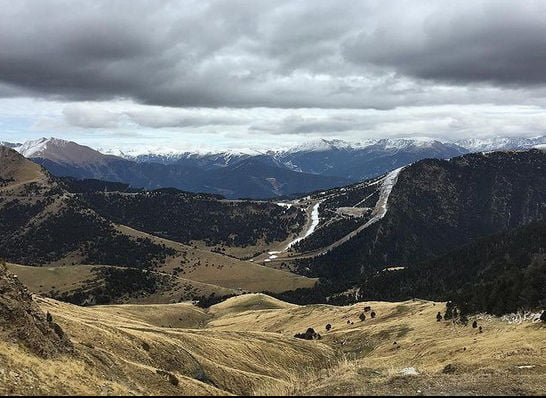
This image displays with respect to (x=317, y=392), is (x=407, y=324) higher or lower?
lower

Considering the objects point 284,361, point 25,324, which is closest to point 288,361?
point 284,361

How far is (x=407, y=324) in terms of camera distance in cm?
9881

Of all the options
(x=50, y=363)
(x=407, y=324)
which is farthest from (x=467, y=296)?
(x=50, y=363)

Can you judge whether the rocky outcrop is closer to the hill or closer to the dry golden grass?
the hill

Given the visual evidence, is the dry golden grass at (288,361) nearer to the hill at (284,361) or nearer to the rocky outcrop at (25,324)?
the hill at (284,361)

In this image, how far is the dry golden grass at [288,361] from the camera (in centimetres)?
3114

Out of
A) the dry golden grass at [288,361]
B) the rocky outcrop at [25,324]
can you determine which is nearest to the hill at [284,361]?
the dry golden grass at [288,361]

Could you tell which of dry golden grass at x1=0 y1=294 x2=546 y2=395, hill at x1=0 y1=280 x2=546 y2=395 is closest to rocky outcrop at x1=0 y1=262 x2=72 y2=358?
hill at x1=0 y1=280 x2=546 y2=395

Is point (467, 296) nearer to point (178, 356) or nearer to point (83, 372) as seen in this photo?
point (178, 356)

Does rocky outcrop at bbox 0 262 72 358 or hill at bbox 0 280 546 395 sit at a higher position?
rocky outcrop at bbox 0 262 72 358

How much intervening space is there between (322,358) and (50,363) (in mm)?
51986

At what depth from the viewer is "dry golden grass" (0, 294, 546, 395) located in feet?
102

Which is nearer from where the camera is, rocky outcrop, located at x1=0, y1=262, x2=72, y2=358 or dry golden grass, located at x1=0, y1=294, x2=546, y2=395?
dry golden grass, located at x1=0, y1=294, x2=546, y2=395

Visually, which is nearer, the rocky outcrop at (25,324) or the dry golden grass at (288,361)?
the dry golden grass at (288,361)
